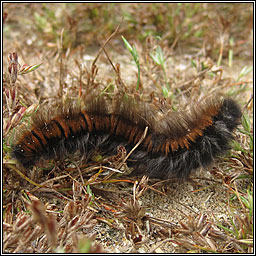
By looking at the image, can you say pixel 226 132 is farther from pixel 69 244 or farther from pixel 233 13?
pixel 233 13

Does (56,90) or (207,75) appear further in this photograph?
Answer: (207,75)

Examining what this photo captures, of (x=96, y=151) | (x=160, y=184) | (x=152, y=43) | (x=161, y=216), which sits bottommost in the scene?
(x=161, y=216)

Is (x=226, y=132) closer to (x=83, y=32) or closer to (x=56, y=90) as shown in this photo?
(x=56, y=90)

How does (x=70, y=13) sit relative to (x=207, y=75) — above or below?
above

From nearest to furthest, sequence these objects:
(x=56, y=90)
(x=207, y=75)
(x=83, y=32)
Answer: (x=56, y=90) < (x=207, y=75) < (x=83, y=32)

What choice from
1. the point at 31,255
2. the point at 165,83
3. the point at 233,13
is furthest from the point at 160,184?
the point at 233,13

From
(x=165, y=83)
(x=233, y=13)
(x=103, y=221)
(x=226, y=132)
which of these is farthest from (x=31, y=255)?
(x=233, y=13)

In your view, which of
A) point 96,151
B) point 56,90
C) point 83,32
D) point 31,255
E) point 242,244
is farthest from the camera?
point 83,32
